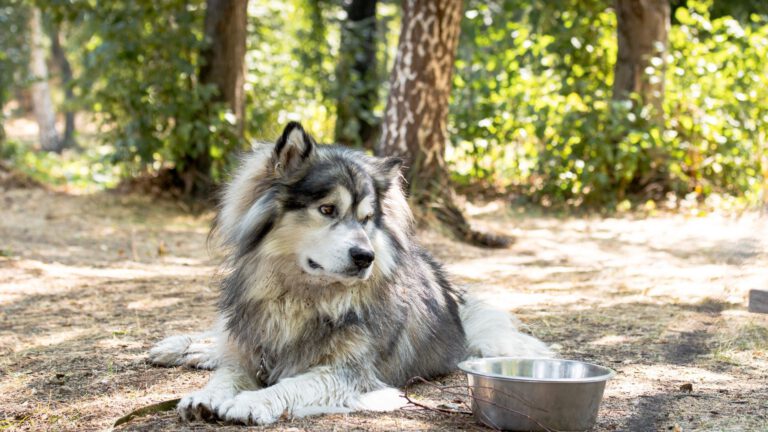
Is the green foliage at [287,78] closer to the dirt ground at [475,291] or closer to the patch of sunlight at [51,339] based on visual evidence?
the dirt ground at [475,291]

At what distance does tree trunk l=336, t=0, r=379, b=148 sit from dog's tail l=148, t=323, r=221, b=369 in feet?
29.6

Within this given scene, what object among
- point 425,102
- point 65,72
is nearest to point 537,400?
point 425,102

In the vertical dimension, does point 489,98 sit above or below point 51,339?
above

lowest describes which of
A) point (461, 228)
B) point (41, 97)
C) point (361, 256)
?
point (461, 228)

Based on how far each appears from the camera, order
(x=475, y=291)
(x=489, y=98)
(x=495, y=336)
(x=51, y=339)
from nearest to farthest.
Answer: (x=495, y=336) < (x=51, y=339) < (x=475, y=291) < (x=489, y=98)

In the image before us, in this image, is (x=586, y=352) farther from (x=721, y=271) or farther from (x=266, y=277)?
(x=721, y=271)

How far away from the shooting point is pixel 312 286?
405 cm

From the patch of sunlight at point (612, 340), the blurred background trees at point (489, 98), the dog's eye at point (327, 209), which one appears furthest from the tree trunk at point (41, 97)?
the dog's eye at point (327, 209)

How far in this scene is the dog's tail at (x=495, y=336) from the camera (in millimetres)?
4875

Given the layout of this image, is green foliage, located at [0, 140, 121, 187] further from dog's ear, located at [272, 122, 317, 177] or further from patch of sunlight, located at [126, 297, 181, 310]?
dog's ear, located at [272, 122, 317, 177]

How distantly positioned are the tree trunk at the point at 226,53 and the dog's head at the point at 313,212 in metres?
7.17

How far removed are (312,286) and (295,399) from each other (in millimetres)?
558

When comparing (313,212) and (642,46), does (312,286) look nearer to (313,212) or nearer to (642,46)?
(313,212)

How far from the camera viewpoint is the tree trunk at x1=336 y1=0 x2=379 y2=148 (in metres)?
14.1
